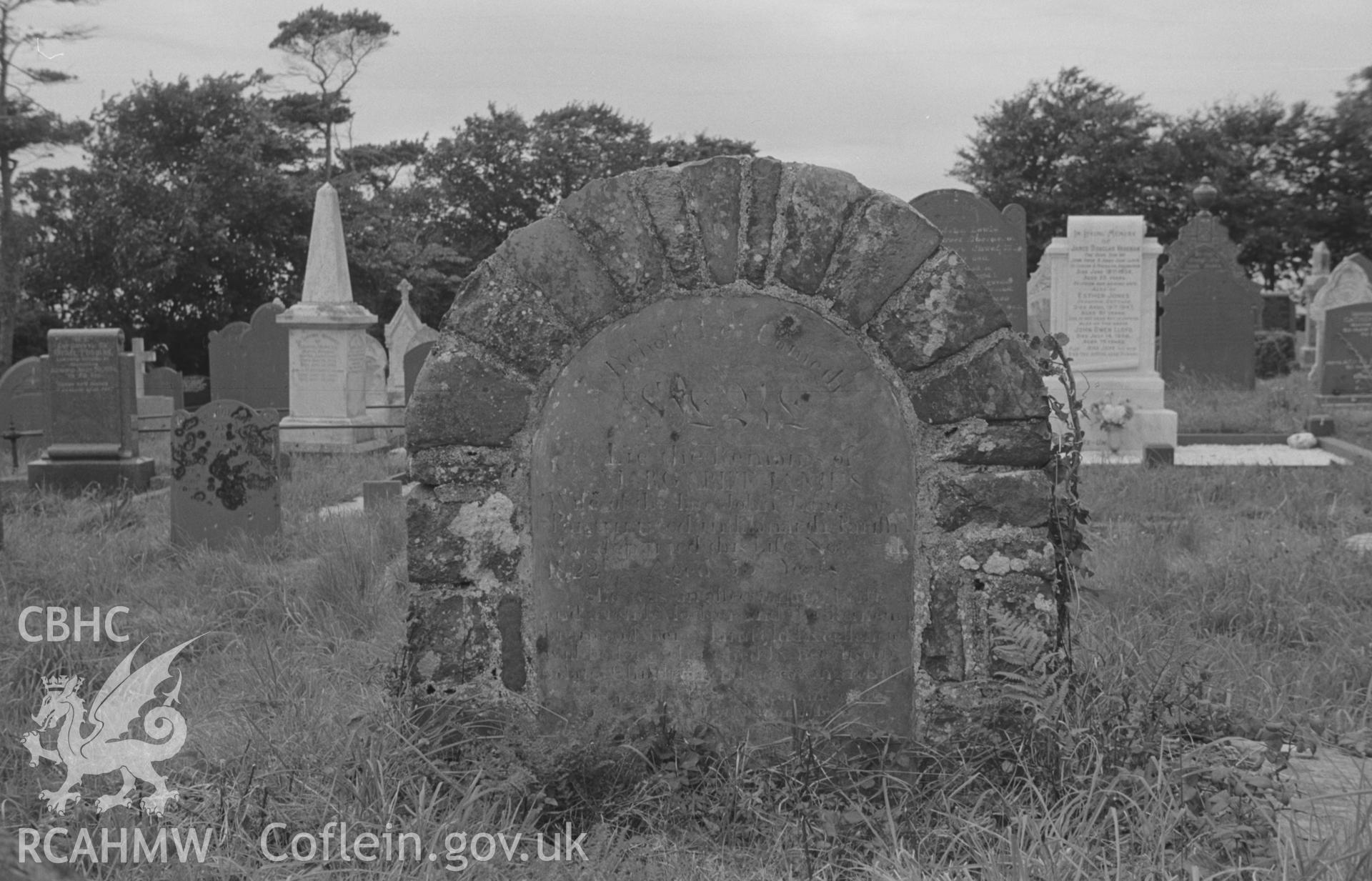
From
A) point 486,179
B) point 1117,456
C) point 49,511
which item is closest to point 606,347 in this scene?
point 49,511

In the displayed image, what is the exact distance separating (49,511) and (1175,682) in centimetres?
785

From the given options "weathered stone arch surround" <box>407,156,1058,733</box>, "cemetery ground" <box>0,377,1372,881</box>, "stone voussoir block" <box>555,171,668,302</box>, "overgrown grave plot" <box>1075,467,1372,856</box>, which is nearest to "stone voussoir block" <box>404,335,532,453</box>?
"weathered stone arch surround" <box>407,156,1058,733</box>

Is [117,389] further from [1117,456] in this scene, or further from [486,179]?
[486,179]

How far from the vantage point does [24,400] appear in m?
13.0

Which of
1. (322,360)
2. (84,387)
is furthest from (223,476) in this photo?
(322,360)

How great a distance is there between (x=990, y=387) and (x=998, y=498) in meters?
0.28

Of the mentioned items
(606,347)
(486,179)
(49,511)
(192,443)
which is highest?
(486,179)

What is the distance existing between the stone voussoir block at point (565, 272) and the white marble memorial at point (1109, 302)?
8.45 m

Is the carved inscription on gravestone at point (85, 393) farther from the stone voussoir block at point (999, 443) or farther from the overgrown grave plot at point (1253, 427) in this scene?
the stone voussoir block at point (999, 443)

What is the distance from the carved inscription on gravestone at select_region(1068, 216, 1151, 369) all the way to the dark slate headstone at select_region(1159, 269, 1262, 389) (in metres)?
5.84

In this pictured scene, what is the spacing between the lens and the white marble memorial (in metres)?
10.7

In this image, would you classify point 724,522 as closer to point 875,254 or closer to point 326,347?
point 875,254

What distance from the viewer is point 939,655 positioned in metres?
2.98

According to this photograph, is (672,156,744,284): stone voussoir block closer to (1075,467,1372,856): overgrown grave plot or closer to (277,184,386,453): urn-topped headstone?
(1075,467,1372,856): overgrown grave plot
